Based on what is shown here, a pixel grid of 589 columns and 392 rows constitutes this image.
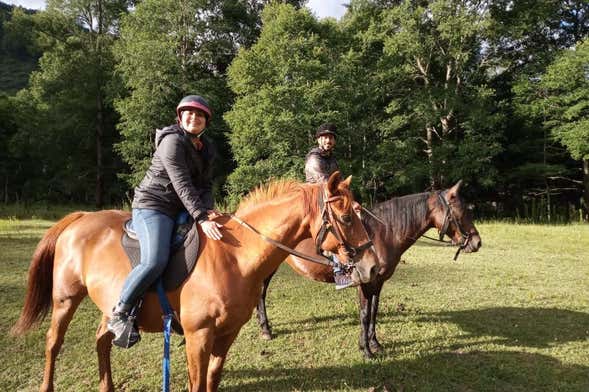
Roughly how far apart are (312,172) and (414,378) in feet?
8.97

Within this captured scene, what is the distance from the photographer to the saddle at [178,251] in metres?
2.78

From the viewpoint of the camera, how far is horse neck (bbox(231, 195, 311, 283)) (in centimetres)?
277

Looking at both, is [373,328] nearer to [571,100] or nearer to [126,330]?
[126,330]

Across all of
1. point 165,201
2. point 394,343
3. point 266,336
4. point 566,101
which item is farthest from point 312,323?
point 566,101

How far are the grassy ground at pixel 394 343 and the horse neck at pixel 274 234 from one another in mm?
1805

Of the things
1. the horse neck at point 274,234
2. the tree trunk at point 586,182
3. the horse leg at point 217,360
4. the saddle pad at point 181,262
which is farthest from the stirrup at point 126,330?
the tree trunk at point 586,182

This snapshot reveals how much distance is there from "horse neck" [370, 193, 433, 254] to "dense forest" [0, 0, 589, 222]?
14.5m

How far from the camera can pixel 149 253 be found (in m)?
2.69

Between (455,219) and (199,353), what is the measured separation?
372 centimetres

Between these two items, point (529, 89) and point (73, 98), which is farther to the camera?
point (73, 98)

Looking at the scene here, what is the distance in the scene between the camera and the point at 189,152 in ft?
9.48

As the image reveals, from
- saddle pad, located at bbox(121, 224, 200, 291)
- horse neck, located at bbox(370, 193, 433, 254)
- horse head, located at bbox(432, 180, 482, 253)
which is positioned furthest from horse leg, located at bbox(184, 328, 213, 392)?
horse head, located at bbox(432, 180, 482, 253)

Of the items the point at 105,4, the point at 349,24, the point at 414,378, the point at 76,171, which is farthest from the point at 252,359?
the point at 105,4

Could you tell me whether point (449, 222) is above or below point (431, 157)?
below
